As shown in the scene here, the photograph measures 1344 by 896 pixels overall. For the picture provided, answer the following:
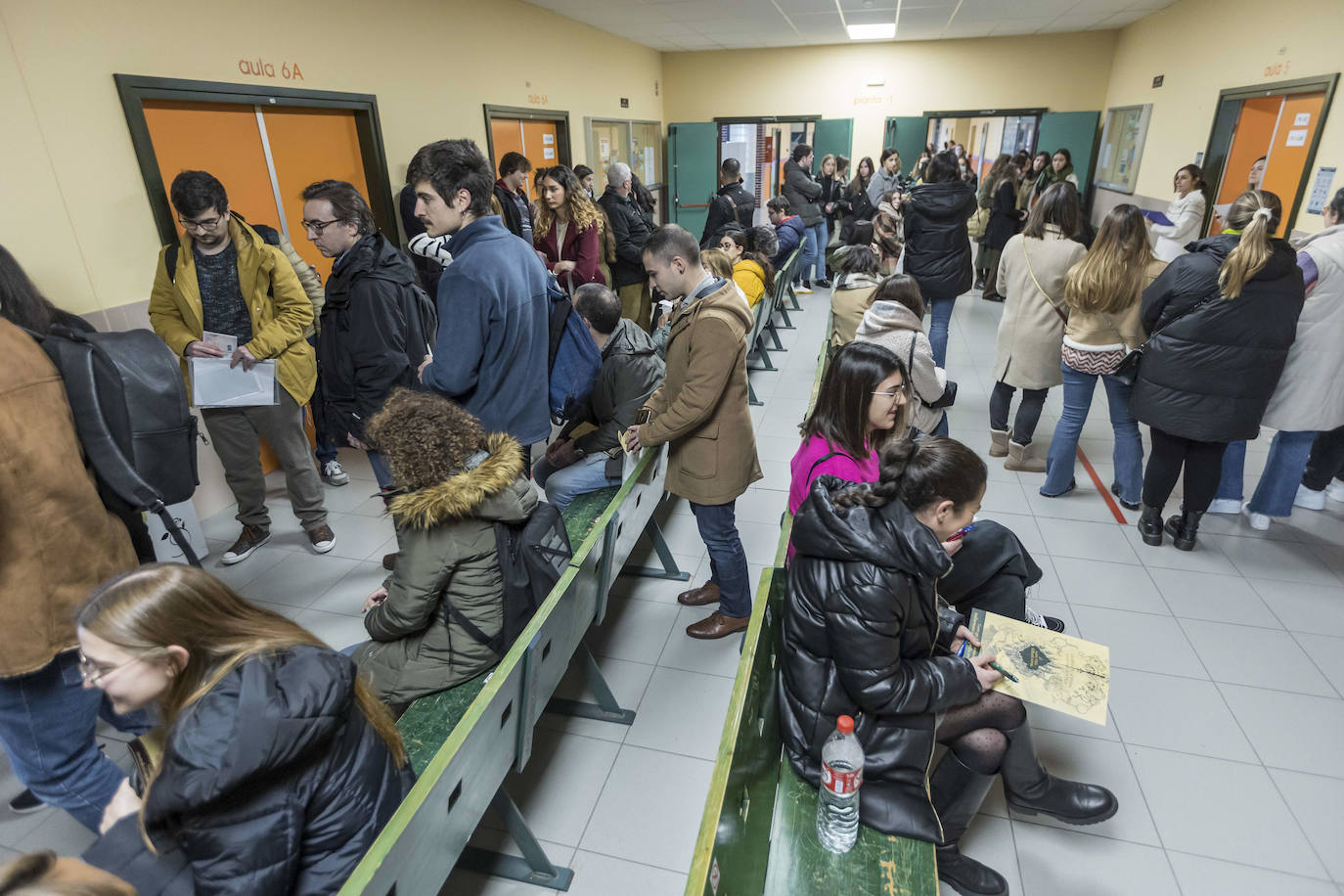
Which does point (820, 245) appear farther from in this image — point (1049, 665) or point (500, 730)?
point (500, 730)

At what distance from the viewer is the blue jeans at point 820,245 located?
30.7ft

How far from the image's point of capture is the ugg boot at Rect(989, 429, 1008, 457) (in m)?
4.70

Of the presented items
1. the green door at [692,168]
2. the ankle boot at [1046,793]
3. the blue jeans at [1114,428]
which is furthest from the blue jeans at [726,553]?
the green door at [692,168]

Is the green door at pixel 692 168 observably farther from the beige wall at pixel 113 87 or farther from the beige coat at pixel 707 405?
the beige coat at pixel 707 405

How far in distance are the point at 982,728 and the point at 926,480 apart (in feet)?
2.48

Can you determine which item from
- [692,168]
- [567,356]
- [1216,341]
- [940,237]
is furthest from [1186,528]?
[692,168]

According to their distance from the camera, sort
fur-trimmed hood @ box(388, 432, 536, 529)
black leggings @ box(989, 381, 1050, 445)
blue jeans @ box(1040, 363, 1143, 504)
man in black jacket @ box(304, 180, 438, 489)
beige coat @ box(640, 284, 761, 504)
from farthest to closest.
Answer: black leggings @ box(989, 381, 1050, 445)
blue jeans @ box(1040, 363, 1143, 504)
man in black jacket @ box(304, 180, 438, 489)
beige coat @ box(640, 284, 761, 504)
fur-trimmed hood @ box(388, 432, 536, 529)

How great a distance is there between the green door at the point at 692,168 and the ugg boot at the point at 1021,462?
8.42 meters

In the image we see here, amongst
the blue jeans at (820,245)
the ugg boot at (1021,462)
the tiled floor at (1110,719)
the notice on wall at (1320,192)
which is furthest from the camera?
the blue jeans at (820,245)

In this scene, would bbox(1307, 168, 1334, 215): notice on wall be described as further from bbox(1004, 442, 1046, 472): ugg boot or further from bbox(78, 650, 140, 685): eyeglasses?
bbox(78, 650, 140, 685): eyeglasses

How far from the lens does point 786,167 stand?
859 centimetres

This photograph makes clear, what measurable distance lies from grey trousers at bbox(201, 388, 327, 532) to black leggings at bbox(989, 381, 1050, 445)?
13.7 ft

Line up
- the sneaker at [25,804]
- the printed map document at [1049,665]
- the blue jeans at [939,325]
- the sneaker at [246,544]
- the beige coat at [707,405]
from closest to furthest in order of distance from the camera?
1. the printed map document at [1049,665]
2. the sneaker at [25,804]
3. the beige coat at [707,405]
4. the sneaker at [246,544]
5. the blue jeans at [939,325]

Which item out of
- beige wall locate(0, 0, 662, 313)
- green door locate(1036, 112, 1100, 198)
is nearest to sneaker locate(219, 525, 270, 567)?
beige wall locate(0, 0, 662, 313)
